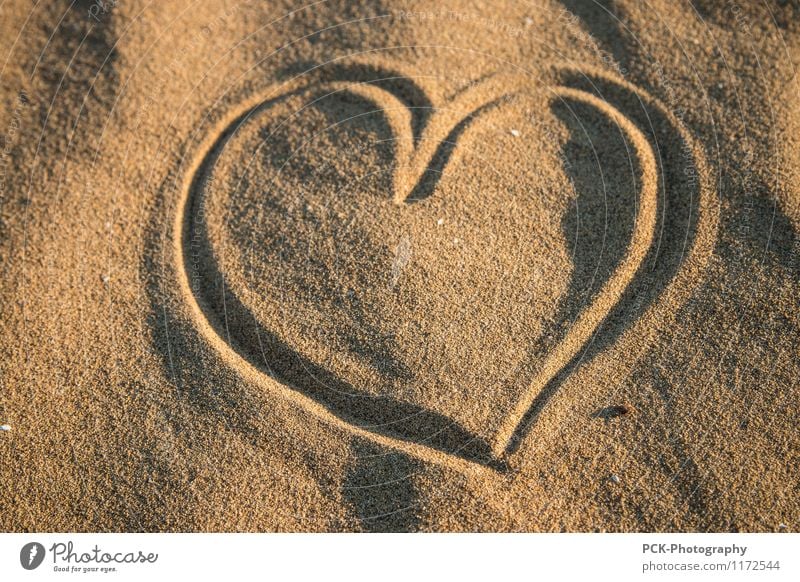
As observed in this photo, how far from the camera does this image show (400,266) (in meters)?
3.50

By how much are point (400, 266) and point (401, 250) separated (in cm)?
9

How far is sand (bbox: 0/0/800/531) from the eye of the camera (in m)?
3.22

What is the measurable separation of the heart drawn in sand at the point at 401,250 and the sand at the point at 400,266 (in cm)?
2

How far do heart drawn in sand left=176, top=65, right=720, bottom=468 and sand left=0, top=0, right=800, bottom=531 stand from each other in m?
0.02

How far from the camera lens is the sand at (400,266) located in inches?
127

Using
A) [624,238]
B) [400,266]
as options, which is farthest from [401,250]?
[624,238]

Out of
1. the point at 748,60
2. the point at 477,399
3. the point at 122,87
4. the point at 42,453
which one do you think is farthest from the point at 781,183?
the point at 42,453

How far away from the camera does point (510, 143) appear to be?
369cm

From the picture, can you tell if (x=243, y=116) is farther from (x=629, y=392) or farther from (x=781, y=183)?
(x=781, y=183)

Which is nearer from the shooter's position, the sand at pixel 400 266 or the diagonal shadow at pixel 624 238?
the sand at pixel 400 266

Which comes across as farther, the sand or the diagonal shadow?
the diagonal shadow

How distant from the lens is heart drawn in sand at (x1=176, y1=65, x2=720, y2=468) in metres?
3.35

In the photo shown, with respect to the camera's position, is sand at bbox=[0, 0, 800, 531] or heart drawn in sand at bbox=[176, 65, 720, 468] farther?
heart drawn in sand at bbox=[176, 65, 720, 468]
